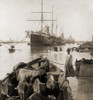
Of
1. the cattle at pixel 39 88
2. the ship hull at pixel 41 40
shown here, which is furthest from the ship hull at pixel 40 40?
the cattle at pixel 39 88

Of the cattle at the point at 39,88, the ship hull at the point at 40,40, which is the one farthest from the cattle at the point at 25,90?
the ship hull at the point at 40,40

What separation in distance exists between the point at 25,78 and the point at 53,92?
3.60ft

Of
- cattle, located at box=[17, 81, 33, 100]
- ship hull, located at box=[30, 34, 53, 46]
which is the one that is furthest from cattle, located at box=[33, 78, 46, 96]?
ship hull, located at box=[30, 34, 53, 46]

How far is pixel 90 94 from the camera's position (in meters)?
6.81

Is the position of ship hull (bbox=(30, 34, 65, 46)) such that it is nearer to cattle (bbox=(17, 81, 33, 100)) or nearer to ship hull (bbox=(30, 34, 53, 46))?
ship hull (bbox=(30, 34, 53, 46))

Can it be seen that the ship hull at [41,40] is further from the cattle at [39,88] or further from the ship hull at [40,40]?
the cattle at [39,88]

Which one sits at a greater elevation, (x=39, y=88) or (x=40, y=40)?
(x=40, y=40)

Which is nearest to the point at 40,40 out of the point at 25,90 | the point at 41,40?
the point at 41,40

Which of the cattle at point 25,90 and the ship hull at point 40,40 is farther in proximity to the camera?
the ship hull at point 40,40

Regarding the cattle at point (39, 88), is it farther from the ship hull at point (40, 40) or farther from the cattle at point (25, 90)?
the ship hull at point (40, 40)

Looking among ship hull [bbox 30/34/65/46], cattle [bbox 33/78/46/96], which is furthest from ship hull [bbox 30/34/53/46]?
cattle [bbox 33/78/46/96]

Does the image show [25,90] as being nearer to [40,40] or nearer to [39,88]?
[39,88]

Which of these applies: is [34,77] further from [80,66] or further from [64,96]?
[80,66]

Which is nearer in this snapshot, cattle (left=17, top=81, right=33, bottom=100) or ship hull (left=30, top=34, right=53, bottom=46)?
cattle (left=17, top=81, right=33, bottom=100)
